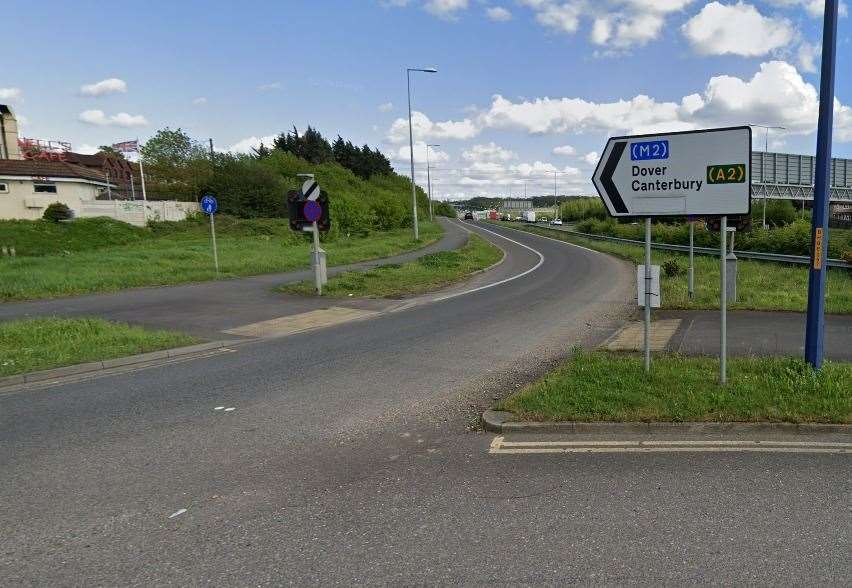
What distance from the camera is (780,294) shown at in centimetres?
1339

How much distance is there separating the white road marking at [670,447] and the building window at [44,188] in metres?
47.3

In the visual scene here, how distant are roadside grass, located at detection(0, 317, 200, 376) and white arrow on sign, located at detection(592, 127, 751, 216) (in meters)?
7.23

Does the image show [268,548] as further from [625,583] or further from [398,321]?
[398,321]

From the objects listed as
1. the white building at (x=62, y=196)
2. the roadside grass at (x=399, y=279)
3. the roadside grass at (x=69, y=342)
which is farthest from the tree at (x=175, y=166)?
the roadside grass at (x=69, y=342)

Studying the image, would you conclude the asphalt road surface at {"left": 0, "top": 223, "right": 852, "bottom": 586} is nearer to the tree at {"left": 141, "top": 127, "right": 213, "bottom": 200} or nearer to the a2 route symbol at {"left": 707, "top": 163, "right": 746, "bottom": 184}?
the a2 route symbol at {"left": 707, "top": 163, "right": 746, "bottom": 184}

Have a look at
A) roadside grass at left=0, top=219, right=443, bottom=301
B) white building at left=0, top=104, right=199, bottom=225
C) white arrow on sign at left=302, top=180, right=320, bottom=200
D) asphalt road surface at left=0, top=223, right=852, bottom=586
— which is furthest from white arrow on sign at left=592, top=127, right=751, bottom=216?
white building at left=0, top=104, right=199, bottom=225

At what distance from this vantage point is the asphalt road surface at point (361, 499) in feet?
10.2

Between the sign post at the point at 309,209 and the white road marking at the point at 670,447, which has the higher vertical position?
the sign post at the point at 309,209

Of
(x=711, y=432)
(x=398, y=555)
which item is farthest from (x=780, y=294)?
(x=398, y=555)

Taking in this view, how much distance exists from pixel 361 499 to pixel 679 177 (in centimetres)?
465

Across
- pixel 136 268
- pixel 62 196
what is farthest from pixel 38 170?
pixel 136 268

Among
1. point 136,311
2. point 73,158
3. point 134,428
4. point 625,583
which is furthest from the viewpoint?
point 73,158

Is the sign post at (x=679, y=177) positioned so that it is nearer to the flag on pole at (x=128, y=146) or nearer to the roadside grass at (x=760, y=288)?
the roadside grass at (x=760, y=288)

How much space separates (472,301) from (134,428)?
1011 centimetres
